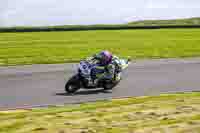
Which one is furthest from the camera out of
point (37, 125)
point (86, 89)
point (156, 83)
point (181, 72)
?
point (181, 72)

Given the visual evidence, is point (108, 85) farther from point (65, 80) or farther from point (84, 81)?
point (65, 80)

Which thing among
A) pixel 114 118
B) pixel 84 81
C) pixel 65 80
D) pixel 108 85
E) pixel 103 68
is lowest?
pixel 65 80

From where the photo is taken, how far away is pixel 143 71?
983 inches

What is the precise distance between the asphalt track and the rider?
0.60 meters

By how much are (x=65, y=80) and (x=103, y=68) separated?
378cm

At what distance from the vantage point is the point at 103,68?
1867 cm

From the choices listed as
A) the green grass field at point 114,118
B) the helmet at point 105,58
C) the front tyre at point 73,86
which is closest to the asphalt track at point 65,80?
the front tyre at point 73,86

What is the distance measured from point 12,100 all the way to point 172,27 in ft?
212

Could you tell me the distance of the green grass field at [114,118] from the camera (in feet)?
33.2

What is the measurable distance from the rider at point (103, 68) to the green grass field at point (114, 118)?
176 inches

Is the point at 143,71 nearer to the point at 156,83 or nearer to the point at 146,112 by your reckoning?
the point at 156,83

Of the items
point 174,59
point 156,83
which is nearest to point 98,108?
point 156,83

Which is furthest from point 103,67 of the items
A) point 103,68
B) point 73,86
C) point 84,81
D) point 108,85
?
point 73,86

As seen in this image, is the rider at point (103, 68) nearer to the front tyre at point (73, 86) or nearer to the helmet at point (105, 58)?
the helmet at point (105, 58)
